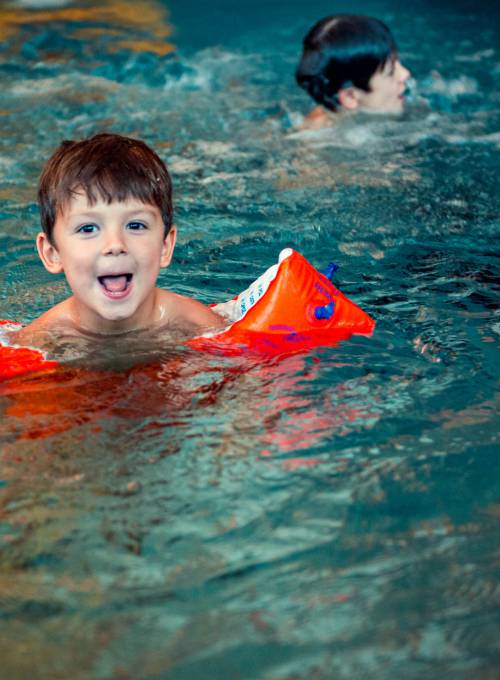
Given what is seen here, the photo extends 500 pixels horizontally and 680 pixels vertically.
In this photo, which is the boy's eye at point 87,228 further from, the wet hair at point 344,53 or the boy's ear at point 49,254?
the wet hair at point 344,53

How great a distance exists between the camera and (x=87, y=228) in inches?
101

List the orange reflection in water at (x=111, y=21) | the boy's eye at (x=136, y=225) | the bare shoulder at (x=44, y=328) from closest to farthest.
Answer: the boy's eye at (x=136, y=225)
the bare shoulder at (x=44, y=328)
the orange reflection in water at (x=111, y=21)

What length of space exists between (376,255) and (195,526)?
2.14 m

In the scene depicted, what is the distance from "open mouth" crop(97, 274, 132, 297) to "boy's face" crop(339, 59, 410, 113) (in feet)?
11.0

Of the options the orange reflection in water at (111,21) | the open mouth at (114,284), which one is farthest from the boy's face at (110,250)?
the orange reflection in water at (111,21)

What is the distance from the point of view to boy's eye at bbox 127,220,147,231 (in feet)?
8.51

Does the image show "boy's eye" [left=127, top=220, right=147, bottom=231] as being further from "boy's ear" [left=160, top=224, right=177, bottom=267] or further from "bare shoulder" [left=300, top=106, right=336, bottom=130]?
"bare shoulder" [left=300, top=106, right=336, bottom=130]

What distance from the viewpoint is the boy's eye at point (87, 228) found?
255cm

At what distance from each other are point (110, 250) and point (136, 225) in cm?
16

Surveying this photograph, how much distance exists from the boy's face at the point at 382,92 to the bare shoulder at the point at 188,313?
292 cm

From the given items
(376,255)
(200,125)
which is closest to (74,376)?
(376,255)

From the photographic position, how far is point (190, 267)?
372cm

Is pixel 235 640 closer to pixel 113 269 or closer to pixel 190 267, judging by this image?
pixel 113 269

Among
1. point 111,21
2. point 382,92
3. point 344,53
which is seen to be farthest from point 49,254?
point 111,21
